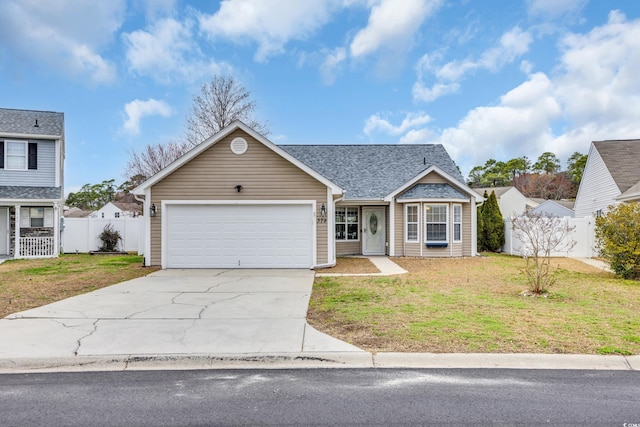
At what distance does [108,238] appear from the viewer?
2062 cm

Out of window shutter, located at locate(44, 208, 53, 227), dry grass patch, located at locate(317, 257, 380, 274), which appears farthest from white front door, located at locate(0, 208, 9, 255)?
dry grass patch, located at locate(317, 257, 380, 274)

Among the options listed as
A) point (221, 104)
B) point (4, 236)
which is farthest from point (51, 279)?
point (221, 104)

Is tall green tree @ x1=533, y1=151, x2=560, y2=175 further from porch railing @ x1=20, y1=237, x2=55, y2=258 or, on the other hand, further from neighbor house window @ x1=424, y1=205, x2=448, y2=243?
porch railing @ x1=20, y1=237, x2=55, y2=258

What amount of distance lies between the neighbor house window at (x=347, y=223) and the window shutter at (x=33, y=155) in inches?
550

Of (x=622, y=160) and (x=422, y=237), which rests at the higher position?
(x=622, y=160)

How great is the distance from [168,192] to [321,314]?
29.0ft

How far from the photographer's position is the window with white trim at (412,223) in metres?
17.8

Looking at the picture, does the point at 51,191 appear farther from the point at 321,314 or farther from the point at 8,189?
the point at 321,314

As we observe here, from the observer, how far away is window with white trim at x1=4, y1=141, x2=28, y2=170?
18656mm

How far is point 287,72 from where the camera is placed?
2183cm

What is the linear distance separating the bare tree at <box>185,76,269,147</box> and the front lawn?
2287 cm

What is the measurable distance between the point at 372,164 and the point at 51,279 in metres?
14.3

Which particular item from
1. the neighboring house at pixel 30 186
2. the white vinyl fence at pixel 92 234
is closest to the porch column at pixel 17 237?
the neighboring house at pixel 30 186

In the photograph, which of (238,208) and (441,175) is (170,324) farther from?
(441,175)
